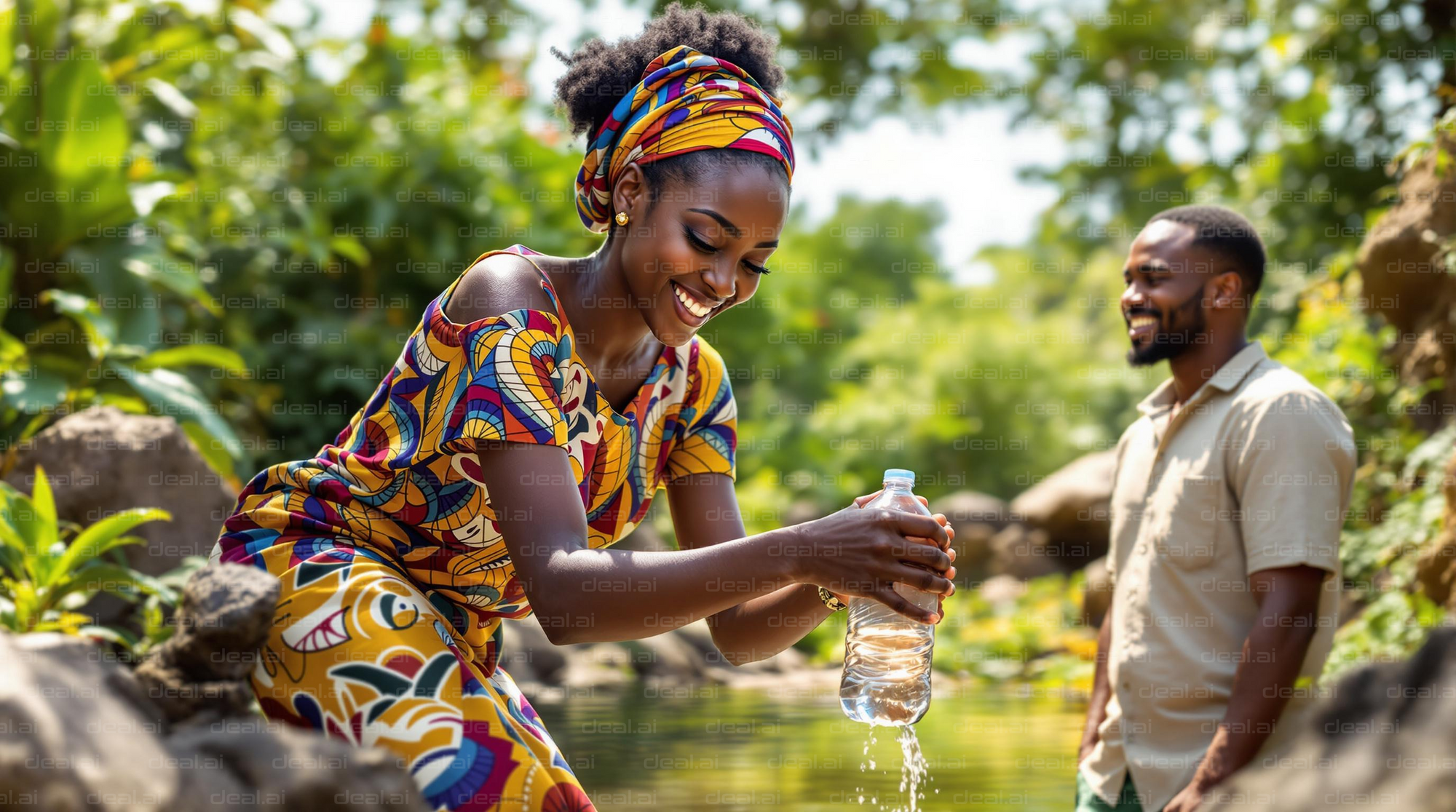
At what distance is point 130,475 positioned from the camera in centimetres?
563

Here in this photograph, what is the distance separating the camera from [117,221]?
6.59 metres

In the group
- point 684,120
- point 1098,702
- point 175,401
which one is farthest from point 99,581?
point 1098,702

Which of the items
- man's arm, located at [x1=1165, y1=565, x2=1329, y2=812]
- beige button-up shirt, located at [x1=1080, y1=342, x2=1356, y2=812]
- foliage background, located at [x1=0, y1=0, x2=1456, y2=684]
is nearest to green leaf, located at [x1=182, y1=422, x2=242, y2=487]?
foliage background, located at [x1=0, y1=0, x2=1456, y2=684]

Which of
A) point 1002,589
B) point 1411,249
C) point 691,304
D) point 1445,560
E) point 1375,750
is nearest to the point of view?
point 1375,750

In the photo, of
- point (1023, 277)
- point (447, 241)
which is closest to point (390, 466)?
point (447, 241)

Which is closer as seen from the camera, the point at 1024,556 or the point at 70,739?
the point at 70,739

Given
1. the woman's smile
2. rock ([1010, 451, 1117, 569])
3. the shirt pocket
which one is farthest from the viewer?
rock ([1010, 451, 1117, 569])

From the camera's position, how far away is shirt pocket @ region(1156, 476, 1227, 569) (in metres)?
Result: 3.73

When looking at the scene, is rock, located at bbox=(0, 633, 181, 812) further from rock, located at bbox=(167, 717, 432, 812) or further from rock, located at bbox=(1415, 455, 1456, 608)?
rock, located at bbox=(1415, 455, 1456, 608)

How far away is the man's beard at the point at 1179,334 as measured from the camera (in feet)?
13.4

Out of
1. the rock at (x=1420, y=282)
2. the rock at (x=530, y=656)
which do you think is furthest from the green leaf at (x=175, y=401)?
the rock at (x=1420, y=282)

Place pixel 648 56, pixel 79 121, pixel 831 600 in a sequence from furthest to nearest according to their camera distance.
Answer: pixel 79 121
pixel 648 56
pixel 831 600

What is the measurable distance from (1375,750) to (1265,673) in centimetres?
220

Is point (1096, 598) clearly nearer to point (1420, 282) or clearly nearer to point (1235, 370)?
point (1420, 282)
